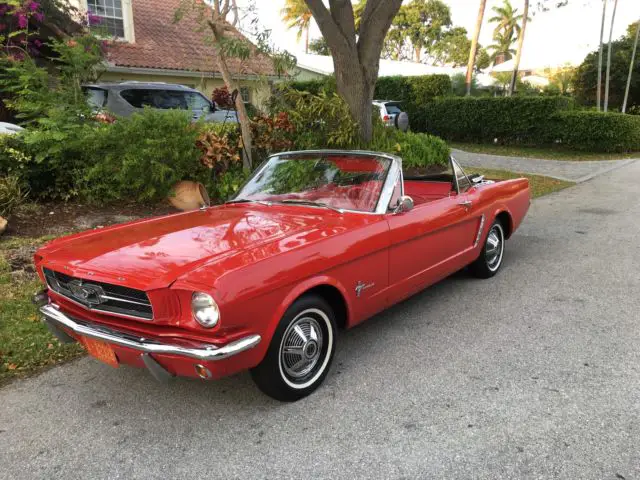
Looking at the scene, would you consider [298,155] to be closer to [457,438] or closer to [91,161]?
[457,438]

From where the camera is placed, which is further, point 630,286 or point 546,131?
point 546,131

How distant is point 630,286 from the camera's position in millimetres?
5008

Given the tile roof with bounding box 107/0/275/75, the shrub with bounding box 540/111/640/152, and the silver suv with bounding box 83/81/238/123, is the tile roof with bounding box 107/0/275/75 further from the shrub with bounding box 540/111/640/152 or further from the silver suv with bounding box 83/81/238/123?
the shrub with bounding box 540/111/640/152

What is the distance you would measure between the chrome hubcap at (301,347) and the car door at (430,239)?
2.79ft

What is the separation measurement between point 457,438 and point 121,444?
179 centimetres

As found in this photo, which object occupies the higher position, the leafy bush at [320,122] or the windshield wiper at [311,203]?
the leafy bush at [320,122]

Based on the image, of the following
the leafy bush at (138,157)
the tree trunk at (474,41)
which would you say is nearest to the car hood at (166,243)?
the leafy bush at (138,157)

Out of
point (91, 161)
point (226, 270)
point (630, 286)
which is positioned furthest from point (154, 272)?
point (91, 161)

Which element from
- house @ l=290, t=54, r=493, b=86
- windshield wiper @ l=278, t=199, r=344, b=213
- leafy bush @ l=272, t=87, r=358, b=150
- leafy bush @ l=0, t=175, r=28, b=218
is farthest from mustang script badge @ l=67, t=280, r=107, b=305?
house @ l=290, t=54, r=493, b=86

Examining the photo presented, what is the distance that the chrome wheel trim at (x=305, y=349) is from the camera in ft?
9.98

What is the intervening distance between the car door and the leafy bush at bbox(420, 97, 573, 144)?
15.5 m

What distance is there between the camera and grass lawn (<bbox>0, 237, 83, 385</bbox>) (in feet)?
12.1

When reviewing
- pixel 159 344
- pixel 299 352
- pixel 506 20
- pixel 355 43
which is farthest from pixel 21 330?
pixel 506 20

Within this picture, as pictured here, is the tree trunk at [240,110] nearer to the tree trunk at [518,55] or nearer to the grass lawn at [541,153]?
the grass lawn at [541,153]
